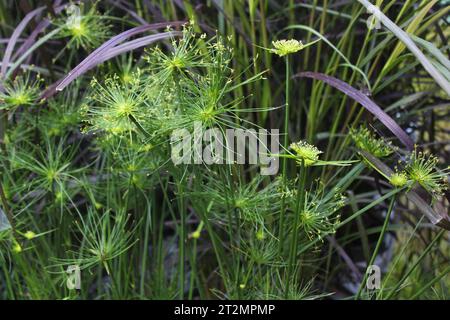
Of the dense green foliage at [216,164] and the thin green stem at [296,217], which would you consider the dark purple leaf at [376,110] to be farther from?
the thin green stem at [296,217]

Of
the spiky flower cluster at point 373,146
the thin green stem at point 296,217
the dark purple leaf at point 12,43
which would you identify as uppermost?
the dark purple leaf at point 12,43

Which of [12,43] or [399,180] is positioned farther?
[12,43]

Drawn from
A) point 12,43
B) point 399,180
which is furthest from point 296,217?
point 12,43

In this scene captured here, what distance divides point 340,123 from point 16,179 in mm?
646

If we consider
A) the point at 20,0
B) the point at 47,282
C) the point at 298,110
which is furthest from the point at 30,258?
the point at 298,110

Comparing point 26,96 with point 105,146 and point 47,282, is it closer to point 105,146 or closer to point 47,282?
point 105,146

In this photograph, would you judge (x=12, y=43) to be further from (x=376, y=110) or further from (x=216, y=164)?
(x=376, y=110)

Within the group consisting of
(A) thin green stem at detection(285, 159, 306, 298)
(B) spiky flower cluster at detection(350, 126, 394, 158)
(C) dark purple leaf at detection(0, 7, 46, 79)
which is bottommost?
(A) thin green stem at detection(285, 159, 306, 298)

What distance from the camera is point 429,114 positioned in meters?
1.23

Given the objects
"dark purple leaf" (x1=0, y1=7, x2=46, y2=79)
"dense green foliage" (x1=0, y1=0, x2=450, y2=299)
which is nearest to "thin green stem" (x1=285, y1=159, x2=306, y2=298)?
"dense green foliage" (x1=0, y1=0, x2=450, y2=299)

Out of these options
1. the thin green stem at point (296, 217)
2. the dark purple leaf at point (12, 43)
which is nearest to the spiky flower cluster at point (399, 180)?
the thin green stem at point (296, 217)

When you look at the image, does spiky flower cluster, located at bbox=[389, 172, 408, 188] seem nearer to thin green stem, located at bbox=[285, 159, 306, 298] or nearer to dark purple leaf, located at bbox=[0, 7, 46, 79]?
thin green stem, located at bbox=[285, 159, 306, 298]

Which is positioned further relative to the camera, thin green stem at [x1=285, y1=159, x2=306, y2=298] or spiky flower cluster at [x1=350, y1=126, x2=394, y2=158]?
spiky flower cluster at [x1=350, y1=126, x2=394, y2=158]

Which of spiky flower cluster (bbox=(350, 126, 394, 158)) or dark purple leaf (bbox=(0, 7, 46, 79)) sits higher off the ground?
dark purple leaf (bbox=(0, 7, 46, 79))
